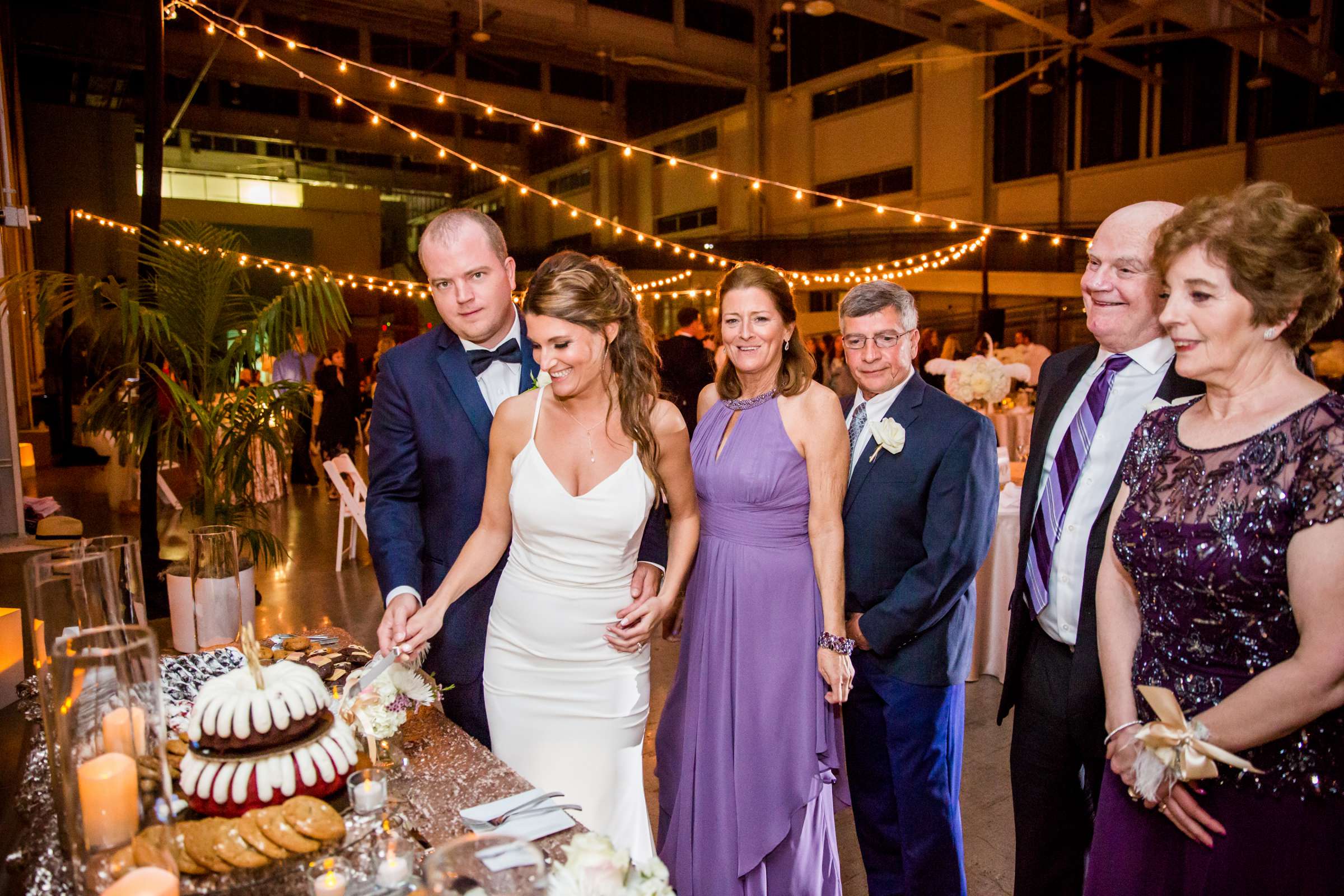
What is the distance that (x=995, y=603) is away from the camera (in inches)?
170

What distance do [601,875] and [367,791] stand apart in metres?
0.51

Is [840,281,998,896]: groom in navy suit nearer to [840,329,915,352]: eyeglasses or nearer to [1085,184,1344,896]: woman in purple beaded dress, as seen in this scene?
[840,329,915,352]: eyeglasses

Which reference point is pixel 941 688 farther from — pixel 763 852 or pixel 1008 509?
pixel 1008 509

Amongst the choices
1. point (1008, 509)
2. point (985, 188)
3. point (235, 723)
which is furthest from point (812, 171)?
point (235, 723)

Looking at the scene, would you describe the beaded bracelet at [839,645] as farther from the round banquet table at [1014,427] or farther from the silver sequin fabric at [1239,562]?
the round banquet table at [1014,427]

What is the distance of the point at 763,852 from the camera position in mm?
2219

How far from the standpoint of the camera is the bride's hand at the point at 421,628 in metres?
1.83

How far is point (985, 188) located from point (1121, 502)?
13685 mm

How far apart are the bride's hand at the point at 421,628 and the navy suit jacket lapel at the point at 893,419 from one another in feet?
3.46

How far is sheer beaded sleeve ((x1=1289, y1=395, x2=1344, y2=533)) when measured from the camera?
1.30 m

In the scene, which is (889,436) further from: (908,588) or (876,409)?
(908,588)

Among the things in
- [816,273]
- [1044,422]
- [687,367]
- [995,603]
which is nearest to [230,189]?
[816,273]

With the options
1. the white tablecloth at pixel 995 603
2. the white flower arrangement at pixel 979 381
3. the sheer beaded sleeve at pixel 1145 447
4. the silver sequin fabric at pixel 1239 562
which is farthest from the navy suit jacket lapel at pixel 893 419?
the white flower arrangement at pixel 979 381

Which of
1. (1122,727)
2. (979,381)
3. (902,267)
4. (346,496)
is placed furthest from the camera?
(902,267)
